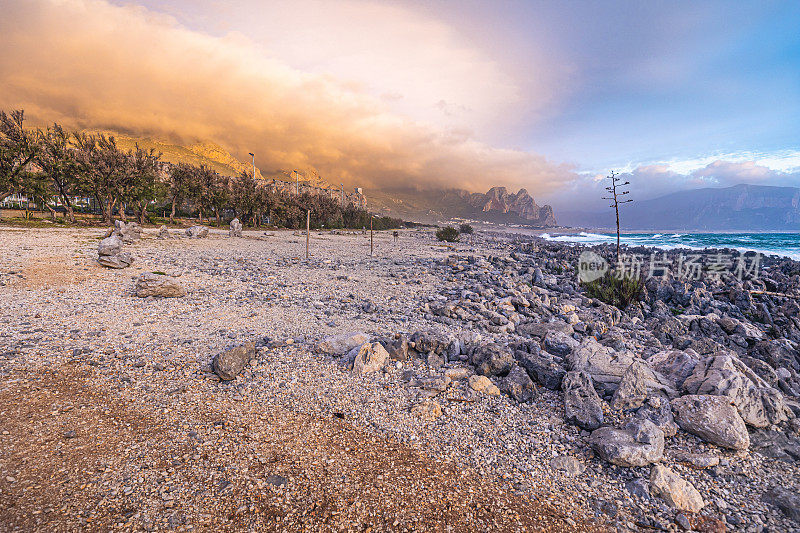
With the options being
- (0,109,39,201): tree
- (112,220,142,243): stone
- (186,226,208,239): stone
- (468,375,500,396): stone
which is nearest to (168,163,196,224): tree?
(0,109,39,201): tree

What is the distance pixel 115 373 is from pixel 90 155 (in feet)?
161

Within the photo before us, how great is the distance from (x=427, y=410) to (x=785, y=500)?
400cm

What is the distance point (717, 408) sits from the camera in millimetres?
4289

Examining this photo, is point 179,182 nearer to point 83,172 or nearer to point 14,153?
point 83,172

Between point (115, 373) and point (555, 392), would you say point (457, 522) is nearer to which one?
point (555, 392)

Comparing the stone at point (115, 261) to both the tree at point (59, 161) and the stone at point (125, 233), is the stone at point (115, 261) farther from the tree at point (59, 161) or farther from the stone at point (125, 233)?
the tree at point (59, 161)

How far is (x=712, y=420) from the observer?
418cm

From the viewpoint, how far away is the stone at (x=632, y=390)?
4.69 meters

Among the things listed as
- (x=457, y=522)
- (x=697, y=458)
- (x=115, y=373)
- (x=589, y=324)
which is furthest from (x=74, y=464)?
(x=589, y=324)

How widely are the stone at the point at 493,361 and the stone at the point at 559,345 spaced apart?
1.31m

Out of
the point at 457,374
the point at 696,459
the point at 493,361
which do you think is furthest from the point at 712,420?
the point at 457,374

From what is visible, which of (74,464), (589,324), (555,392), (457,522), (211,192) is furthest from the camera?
(211,192)

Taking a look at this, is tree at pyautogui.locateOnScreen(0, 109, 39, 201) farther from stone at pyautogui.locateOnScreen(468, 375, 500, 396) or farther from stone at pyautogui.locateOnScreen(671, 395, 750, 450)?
stone at pyautogui.locateOnScreen(671, 395, 750, 450)

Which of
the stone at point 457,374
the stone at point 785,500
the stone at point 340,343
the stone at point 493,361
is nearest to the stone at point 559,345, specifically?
the stone at point 493,361
